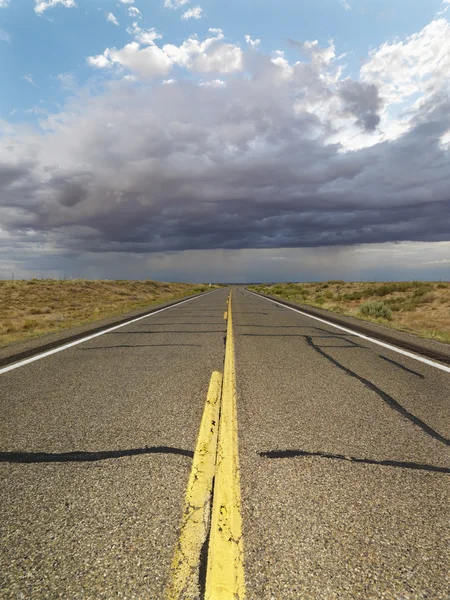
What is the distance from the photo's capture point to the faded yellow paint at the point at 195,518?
5.71 feet

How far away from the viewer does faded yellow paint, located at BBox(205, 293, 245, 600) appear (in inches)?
67.6

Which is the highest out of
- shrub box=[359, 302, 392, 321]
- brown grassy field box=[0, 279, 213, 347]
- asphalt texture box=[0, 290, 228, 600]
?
asphalt texture box=[0, 290, 228, 600]

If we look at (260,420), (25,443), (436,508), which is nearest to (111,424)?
(25,443)

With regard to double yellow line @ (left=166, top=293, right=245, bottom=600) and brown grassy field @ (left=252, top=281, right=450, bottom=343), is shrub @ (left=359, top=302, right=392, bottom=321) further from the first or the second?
double yellow line @ (left=166, top=293, right=245, bottom=600)

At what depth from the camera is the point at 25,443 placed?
131 inches

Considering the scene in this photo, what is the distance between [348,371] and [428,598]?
14.6ft

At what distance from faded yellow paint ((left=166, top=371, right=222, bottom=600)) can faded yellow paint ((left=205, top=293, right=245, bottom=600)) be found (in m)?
0.05

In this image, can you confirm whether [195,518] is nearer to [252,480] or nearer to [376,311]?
[252,480]

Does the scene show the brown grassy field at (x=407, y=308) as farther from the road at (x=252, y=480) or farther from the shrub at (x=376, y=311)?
the road at (x=252, y=480)

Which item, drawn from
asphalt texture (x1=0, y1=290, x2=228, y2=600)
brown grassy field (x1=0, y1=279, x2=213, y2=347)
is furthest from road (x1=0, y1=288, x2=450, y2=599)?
brown grassy field (x1=0, y1=279, x2=213, y2=347)

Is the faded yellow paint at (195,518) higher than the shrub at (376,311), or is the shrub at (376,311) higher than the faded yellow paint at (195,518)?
the faded yellow paint at (195,518)

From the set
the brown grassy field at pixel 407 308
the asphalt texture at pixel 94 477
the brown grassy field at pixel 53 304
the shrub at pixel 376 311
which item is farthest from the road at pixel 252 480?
the shrub at pixel 376 311

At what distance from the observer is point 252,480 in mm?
2656

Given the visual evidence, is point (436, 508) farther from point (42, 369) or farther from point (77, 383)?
point (42, 369)
